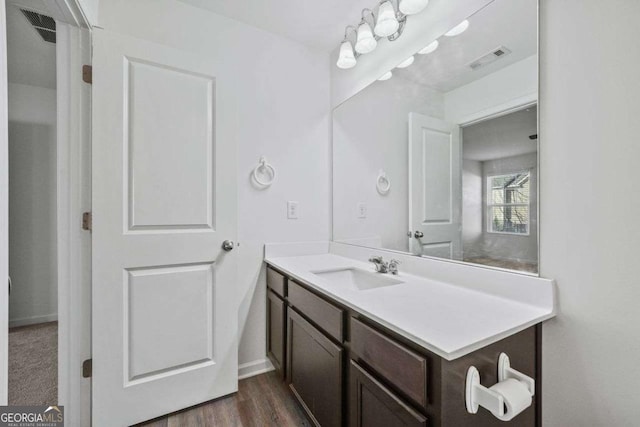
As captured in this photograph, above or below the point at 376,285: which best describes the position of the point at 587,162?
above

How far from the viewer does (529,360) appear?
96 centimetres

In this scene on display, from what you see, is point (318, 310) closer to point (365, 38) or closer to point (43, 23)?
point (365, 38)

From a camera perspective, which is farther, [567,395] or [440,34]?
[440,34]

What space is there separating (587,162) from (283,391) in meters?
1.90

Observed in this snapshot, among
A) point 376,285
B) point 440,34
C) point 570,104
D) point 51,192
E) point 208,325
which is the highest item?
point 440,34

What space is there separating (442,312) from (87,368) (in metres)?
1.73

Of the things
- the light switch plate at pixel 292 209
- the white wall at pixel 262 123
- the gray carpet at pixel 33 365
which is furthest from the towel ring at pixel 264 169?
the gray carpet at pixel 33 365

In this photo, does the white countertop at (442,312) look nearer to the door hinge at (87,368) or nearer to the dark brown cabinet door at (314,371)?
the dark brown cabinet door at (314,371)

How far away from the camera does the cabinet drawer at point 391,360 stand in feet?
2.46

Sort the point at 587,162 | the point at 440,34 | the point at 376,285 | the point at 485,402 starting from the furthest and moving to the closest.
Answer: the point at 376,285
the point at 440,34
the point at 587,162
the point at 485,402

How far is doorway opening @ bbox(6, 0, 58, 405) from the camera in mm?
1650

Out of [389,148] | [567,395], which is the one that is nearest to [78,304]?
[389,148]

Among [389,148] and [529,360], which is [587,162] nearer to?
[529,360]

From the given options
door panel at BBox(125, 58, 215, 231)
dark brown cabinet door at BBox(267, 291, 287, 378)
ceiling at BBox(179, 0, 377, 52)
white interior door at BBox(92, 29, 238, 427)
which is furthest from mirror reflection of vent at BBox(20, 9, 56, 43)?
dark brown cabinet door at BBox(267, 291, 287, 378)
